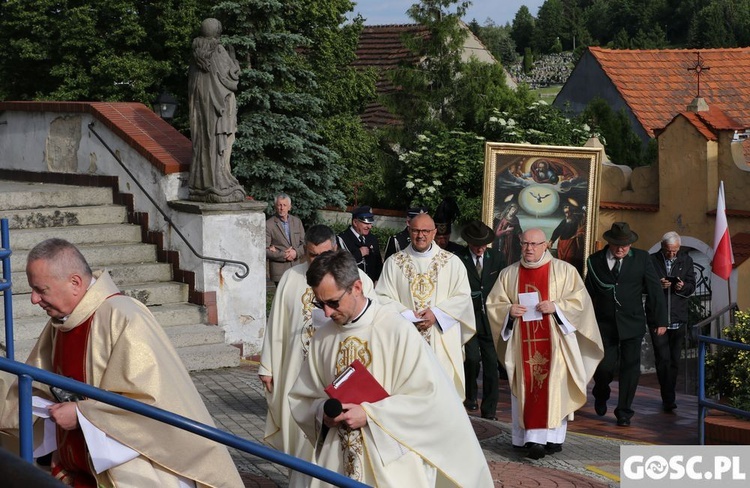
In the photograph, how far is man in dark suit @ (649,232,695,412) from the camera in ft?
41.0

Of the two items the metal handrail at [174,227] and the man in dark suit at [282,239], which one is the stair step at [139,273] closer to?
the metal handrail at [174,227]

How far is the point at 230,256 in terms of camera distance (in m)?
13.2

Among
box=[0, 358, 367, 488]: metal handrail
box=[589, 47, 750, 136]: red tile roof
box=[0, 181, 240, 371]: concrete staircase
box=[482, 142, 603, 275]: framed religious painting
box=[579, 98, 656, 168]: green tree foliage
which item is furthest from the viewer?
box=[589, 47, 750, 136]: red tile roof

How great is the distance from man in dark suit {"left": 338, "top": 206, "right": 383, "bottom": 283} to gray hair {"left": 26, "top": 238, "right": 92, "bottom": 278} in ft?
21.4

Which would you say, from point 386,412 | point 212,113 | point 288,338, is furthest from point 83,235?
point 386,412

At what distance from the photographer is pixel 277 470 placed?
858 centimetres

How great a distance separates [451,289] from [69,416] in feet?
17.4

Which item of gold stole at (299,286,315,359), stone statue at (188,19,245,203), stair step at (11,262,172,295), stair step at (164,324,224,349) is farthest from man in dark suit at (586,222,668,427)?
stair step at (11,262,172,295)

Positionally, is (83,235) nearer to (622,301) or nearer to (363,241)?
(363,241)

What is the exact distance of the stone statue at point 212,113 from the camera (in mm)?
12828

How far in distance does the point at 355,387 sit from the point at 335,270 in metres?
0.56

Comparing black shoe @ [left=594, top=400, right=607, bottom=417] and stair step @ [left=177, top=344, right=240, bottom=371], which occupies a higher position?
stair step @ [left=177, top=344, right=240, bottom=371]

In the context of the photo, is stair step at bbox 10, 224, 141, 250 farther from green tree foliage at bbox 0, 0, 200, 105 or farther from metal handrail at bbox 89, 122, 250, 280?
green tree foliage at bbox 0, 0, 200, 105

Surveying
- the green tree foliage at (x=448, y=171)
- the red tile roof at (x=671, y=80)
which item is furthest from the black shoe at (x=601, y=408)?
the red tile roof at (x=671, y=80)
